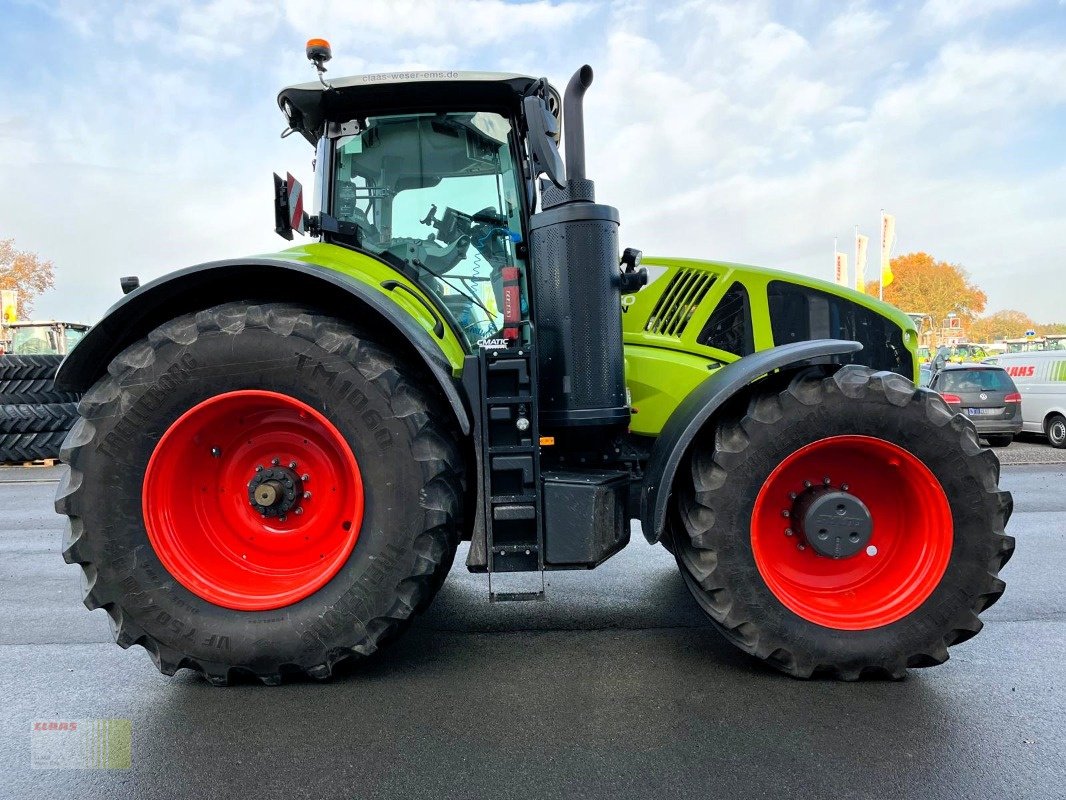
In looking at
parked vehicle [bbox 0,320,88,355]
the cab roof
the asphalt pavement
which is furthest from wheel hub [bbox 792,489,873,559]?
parked vehicle [bbox 0,320,88,355]

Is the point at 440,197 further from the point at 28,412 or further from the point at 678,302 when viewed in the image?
the point at 28,412

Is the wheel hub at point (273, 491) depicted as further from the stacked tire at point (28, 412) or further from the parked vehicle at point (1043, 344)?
the parked vehicle at point (1043, 344)

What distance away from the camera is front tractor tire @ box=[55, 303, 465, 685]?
2.66 m

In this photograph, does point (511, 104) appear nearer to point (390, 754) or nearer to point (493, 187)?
point (493, 187)

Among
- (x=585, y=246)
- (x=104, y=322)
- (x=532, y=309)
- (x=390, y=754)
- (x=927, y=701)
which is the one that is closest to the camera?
(x=390, y=754)

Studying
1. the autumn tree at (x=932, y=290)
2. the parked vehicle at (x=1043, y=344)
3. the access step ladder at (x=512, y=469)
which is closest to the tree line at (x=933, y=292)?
the autumn tree at (x=932, y=290)

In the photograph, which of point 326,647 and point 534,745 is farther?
point 326,647

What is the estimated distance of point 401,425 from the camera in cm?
266

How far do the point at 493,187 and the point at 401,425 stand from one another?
54.5 inches

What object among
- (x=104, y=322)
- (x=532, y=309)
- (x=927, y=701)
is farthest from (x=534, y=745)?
(x=104, y=322)

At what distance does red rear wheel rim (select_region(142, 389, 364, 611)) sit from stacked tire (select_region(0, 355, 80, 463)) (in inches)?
362

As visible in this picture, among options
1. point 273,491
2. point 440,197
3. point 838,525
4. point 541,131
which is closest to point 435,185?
point 440,197

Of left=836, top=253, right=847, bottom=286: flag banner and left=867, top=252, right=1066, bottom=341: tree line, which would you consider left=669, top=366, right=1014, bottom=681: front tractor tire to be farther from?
left=867, top=252, right=1066, bottom=341: tree line

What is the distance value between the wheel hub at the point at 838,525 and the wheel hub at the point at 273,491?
2061 millimetres
